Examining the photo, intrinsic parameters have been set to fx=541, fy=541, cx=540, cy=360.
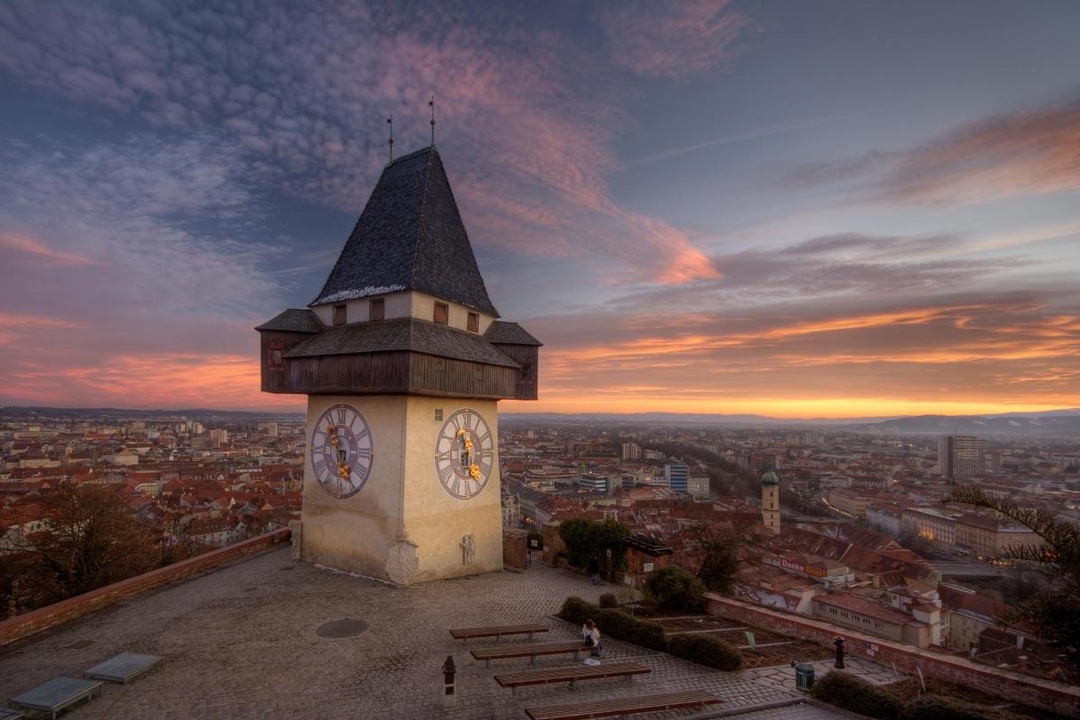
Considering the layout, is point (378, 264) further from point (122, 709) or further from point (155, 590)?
point (122, 709)

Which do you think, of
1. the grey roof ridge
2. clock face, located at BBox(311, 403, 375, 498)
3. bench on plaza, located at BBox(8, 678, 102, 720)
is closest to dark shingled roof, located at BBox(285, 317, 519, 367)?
the grey roof ridge

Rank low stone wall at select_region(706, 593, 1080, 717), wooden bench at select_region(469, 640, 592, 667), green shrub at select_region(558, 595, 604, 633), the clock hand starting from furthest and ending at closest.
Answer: the clock hand < green shrub at select_region(558, 595, 604, 633) < wooden bench at select_region(469, 640, 592, 667) < low stone wall at select_region(706, 593, 1080, 717)

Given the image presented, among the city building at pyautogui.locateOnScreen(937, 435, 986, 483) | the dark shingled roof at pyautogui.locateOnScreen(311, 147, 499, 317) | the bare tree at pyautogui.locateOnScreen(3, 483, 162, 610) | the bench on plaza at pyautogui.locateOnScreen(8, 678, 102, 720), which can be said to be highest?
the dark shingled roof at pyautogui.locateOnScreen(311, 147, 499, 317)

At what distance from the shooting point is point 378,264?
1534 cm

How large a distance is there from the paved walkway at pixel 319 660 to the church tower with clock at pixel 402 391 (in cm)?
160

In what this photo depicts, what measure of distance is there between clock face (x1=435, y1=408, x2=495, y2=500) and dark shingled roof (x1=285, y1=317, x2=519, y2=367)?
1.77m

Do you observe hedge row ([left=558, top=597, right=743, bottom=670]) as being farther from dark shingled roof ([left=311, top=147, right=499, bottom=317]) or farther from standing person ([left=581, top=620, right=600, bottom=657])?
dark shingled roof ([left=311, top=147, right=499, bottom=317])

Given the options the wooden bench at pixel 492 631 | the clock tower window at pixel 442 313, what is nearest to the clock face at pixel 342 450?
the clock tower window at pixel 442 313

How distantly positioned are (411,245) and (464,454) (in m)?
6.01

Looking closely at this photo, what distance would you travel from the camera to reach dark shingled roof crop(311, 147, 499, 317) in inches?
583

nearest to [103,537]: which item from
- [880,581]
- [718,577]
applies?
[718,577]

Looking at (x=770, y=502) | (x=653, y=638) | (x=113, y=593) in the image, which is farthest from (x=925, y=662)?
(x=770, y=502)

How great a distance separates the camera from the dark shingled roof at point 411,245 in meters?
14.8

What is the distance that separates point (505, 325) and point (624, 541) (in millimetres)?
7466
